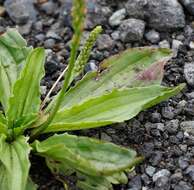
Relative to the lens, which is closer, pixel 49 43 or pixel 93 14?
pixel 49 43

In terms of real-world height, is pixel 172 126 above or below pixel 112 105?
below

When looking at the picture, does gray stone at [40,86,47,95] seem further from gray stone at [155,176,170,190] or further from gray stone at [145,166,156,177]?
gray stone at [155,176,170,190]

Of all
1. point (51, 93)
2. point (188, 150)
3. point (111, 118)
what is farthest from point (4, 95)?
point (188, 150)

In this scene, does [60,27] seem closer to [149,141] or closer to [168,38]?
[168,38]

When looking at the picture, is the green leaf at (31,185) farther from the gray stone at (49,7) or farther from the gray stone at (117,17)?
the gray stone at (49,7)

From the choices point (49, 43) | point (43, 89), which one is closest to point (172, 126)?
point (43, 89)

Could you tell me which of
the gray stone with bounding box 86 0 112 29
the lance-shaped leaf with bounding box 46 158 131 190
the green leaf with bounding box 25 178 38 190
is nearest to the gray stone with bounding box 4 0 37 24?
the gray stone with bounding box 86 0 112 29

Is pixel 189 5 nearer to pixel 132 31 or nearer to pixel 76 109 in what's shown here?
pixel 132 31
